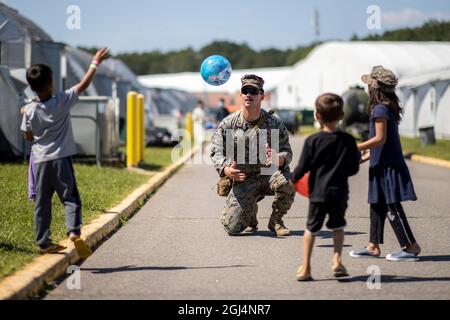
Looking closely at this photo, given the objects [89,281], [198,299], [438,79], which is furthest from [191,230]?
[438,79]

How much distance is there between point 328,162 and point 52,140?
2.31 m

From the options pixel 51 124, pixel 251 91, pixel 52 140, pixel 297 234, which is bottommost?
pixel 297 234

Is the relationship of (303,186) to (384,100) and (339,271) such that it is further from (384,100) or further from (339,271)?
(384,100)

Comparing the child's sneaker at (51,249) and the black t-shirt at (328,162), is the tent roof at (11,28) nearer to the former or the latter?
the child's sneaker at (51,249)

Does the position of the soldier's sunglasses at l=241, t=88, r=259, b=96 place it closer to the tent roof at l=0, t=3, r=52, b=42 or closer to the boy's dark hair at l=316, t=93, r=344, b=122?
the boy's dark hair at l=316, t=93, r=344, b=122

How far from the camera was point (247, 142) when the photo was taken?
8562 mm

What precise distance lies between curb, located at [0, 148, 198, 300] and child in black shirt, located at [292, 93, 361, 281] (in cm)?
199

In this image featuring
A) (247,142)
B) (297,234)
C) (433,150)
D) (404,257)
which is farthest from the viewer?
(433,150)

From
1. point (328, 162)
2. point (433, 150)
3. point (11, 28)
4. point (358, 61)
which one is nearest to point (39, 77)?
point (328, 162)

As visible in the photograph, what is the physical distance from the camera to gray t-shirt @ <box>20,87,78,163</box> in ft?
21.5

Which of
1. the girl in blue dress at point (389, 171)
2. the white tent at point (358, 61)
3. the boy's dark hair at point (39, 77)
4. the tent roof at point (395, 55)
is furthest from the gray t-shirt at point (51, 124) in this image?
the tent roof at point (395, 55)

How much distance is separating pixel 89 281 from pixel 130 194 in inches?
219

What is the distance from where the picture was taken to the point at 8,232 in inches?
297

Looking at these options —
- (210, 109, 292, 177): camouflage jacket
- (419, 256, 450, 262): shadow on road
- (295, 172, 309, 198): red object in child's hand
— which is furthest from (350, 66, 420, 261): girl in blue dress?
(210, 109, 292, 177): camouflage jacket
